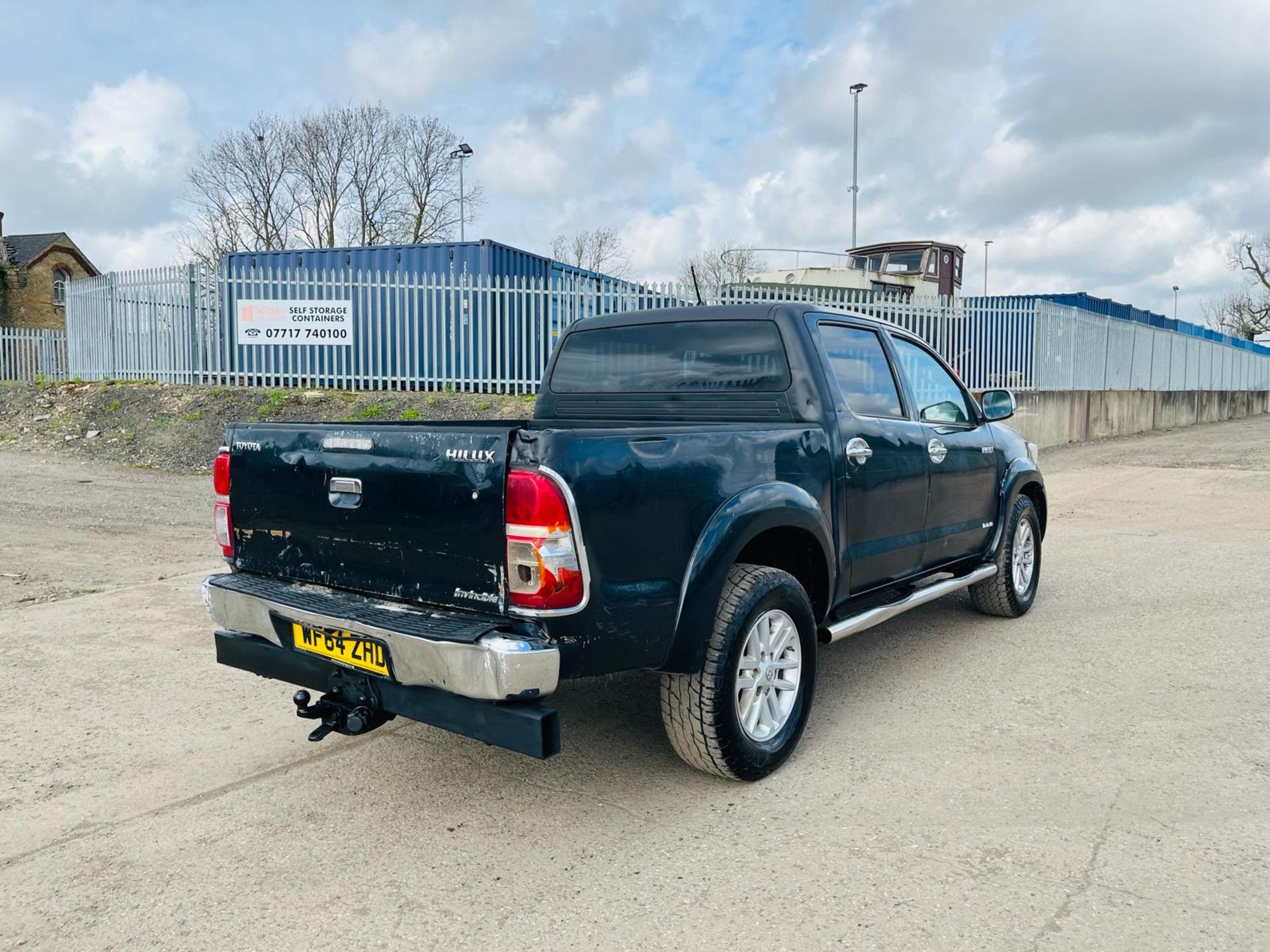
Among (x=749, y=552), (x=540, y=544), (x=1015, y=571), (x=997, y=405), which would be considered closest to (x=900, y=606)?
(x=749, y=552)

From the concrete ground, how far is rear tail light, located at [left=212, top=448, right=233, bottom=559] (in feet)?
2.85

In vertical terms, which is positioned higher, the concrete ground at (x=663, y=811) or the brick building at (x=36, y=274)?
the brick building at (x=36, y=274)

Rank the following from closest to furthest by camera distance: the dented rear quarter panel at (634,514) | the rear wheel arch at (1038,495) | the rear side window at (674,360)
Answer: the dented rear quarter panel at (634,514), the rear side window at (674,360), the rear wheel arch at (1038,495)

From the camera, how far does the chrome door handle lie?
4141mm

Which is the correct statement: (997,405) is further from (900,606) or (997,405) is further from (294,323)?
(294,323)

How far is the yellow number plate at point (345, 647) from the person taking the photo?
3.06m

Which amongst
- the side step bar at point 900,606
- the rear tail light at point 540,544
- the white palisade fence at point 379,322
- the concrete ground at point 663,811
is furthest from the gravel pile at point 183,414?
the rear tail light at point 540,544

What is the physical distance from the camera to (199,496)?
1109 centimetres

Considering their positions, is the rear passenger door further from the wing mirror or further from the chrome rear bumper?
the chrome rear bumper

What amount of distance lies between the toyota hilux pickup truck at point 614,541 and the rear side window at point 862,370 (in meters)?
0.02

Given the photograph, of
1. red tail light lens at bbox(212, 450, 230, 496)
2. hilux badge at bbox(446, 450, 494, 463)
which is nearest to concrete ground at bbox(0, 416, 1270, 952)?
red tail light lens at bbox(212, 450, 230, 496)

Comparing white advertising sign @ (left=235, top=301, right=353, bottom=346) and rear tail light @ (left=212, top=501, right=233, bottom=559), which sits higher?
white advertising sign @ (left=235, top=301, right=353, bottom=346)

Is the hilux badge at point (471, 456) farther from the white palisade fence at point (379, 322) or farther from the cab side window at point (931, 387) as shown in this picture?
the white palisade fence at point (379, 322)

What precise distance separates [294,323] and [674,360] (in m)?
12.1
